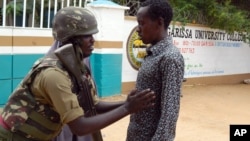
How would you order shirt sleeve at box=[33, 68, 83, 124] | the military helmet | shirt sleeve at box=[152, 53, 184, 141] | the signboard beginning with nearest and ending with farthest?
shirt sleeve at box=[33, 68, 83, 124] < the military helmet < shirt sleeve at box=[152, 53, 184, 141] < the signboard

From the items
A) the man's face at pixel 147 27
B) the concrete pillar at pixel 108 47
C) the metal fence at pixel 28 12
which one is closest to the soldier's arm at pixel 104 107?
the man's face at pixel 147 27

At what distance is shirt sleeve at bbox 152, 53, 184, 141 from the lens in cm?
208

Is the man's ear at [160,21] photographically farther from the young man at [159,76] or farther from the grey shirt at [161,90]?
the grey shirt at [161,90]

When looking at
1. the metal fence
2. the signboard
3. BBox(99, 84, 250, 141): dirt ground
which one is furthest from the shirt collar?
the signboard

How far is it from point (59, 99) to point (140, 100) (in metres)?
0.39

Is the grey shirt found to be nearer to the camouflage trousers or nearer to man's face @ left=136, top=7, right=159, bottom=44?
man's face @ left=136, top=7, right=159, bottom=44

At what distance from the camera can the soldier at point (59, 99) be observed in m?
1.87

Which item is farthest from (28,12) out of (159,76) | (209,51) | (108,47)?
(209,51)

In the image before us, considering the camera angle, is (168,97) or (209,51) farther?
(209,51)

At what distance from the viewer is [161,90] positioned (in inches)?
84.9

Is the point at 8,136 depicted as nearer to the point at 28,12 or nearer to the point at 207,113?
the point at 28,12

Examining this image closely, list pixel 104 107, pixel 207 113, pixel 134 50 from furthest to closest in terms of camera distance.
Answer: pixel 134 50, pixel 207 113, pixel 104 107

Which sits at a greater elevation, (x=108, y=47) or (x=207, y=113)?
(x=108, y=47)

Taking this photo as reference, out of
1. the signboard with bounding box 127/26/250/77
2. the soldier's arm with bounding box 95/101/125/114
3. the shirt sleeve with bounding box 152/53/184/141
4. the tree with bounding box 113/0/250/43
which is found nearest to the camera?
the shirt sleeve with bounding box 152/53/184/141
